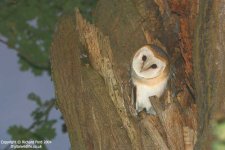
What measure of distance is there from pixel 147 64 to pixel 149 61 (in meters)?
0.04

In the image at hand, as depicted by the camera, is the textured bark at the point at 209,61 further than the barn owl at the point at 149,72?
No

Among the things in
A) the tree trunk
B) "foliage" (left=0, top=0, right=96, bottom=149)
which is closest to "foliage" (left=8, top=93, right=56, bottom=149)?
"foliage" (left=0, top=0, right=96, bottom=149)

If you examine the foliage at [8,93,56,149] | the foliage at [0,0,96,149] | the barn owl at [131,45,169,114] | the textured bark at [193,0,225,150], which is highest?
the foliage at [0,0,96,149]

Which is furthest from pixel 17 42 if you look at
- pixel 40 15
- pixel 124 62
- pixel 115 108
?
pixel 115 108

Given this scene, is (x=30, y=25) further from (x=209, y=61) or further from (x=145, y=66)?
(x=209, y=61)

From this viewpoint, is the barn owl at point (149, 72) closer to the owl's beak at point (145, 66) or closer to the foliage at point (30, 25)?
the owl's beak at point (145, 66)

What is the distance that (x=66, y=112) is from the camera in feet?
10.8

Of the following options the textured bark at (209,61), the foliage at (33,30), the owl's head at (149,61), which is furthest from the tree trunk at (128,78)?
the foliage at (33,30)

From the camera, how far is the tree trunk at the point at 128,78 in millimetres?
2660

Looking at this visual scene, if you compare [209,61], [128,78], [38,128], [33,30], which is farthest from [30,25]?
[209,61]

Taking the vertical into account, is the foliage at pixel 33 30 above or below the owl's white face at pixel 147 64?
above

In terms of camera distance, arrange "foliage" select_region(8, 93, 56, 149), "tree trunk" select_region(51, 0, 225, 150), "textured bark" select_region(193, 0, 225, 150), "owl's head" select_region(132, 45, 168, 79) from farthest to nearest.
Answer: "foliage" select_region(8, 93, 56, 149) < "owl's head" select_region(132, 45, 168, 79) < "tree trunk" select_region(51, 0, 225, 150) < "textured bark" select_region(193, 0, 225, 150)

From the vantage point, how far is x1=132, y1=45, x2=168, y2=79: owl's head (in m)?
3.36

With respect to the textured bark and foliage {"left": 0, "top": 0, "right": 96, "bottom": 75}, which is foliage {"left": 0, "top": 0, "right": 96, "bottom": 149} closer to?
foliage {"left": 0, "top": 0, "right": 96, "bottom": 75}
